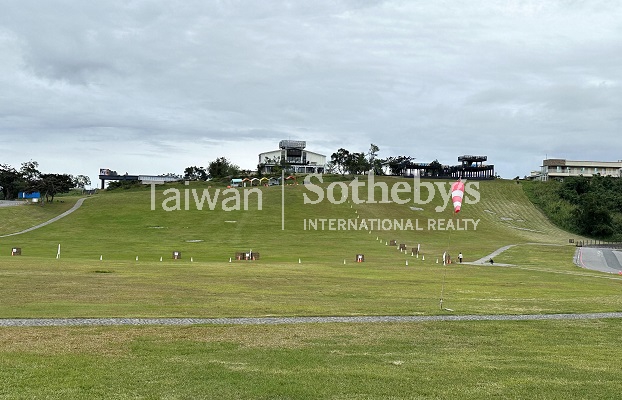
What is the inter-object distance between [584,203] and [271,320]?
150339 mm

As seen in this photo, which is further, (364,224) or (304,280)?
(364,224)

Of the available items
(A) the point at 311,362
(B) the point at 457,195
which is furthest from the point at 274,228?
(A) the point at 311,362

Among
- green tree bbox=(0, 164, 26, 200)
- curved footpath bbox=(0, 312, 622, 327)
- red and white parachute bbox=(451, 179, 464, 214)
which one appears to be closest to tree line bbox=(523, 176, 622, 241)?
red and white parachute bbox=(451, 179, 464, 214)

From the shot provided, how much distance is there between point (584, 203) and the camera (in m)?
154

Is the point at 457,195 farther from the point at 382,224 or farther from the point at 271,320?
the point at 382,224

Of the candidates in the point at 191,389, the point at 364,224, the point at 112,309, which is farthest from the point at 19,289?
the point at 364,224

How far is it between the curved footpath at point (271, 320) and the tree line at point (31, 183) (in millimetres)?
130619

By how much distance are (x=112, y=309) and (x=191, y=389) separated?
14087mm

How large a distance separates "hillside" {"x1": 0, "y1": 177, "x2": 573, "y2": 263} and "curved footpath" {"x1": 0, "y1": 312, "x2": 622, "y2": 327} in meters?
42.4

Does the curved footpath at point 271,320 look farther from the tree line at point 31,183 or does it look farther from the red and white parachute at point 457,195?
the tree line at point 31,183

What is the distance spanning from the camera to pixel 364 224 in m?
126

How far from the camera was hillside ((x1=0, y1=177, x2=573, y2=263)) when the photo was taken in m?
84.3

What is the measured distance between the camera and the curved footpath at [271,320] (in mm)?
23719

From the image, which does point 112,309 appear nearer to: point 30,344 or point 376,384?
point 30,344
